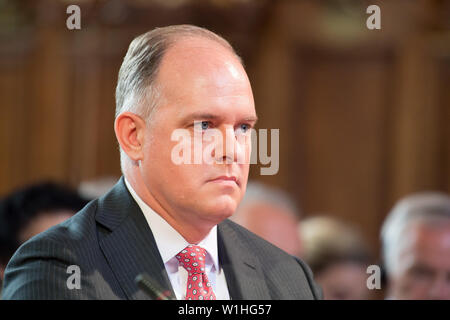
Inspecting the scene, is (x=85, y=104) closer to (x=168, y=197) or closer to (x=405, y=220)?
(x=405, y=220)

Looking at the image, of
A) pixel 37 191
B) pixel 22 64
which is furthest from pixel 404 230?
pixel 22 64

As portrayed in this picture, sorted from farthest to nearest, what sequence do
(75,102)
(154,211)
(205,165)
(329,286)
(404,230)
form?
1. (75,102)
2. (329,286)
3. (404,230)
4. (154,211)
5. (205,165)

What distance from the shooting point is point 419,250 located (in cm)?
253

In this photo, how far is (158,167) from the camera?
1239 mm

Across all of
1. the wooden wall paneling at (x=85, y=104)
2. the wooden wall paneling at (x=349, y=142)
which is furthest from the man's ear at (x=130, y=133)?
the wooden wall paneling at (x=349, y=142)

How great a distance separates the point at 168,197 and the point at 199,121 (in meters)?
0.14

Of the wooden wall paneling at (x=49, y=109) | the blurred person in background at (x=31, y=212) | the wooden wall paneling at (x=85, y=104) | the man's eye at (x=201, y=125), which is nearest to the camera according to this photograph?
the man's eye at (x=201, y=125)

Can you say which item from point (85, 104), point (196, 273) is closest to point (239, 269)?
point (196, 273)

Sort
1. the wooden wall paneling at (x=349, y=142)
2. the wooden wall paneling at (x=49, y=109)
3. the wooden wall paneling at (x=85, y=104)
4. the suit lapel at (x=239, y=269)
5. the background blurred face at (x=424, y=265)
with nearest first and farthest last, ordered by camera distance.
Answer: the suit lapel at (x=239, y=269) < the background blurred face at (x=424, y=265) < the wooden wall paneling at (x=85, y=104) < the wooden wall paneling at (x=49, y=109) < the wooden wall paneling at (x=349, y=142)

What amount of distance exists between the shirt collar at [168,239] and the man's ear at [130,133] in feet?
0.32

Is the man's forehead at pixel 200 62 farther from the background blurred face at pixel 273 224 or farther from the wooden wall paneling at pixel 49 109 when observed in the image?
the wooden wall paneling at pixel 49 109

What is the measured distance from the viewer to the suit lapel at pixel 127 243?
124cm
